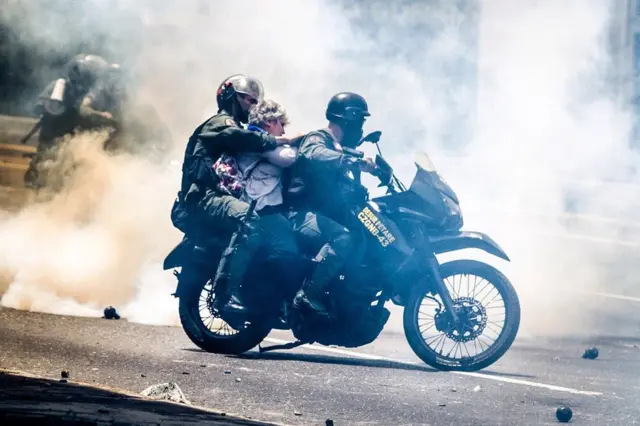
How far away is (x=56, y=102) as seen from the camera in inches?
594

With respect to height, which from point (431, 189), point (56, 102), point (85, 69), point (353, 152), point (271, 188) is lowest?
point (271, 188)

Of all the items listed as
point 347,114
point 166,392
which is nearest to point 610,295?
point 347,114

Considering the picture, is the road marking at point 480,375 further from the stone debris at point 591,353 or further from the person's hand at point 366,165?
the stone debris at point 591,353

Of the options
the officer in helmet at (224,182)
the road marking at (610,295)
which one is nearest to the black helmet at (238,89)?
the officer in helmet at (224,182)

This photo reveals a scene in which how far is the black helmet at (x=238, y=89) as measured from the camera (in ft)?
31.6

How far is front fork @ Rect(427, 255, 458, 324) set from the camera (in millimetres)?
9289

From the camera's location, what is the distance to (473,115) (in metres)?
16.4

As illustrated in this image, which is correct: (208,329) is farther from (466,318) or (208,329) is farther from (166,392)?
(166,392)

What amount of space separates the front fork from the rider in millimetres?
521

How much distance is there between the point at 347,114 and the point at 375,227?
0.77m

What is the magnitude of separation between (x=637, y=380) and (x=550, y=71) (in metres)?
7.23

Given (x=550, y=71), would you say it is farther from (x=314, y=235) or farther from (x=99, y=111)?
(x=314, y=235)

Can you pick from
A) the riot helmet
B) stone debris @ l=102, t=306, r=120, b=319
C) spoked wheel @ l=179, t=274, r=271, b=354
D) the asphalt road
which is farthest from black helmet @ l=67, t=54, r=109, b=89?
spoked wheel @ l=179, t=274, r=271, b=354

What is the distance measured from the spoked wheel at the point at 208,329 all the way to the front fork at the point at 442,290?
3.65ft
